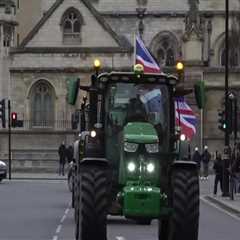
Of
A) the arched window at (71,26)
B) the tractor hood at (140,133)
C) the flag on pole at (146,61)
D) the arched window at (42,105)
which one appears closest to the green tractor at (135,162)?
the tractor hood at (140,133)

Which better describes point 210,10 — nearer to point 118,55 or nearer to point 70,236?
point 118,55

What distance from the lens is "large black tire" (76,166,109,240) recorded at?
1602 centimetres

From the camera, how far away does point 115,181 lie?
656 inches

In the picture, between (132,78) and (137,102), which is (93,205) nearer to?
(137,102)

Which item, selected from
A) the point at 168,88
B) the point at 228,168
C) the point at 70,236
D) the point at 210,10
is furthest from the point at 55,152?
the point at 168,88

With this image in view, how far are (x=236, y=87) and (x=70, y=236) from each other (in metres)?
51.3

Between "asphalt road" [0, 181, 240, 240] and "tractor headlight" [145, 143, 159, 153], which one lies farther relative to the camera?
"asphalt road" [0, 181, 240, 240]

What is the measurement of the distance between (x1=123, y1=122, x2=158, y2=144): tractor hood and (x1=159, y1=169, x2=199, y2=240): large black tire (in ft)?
2.15

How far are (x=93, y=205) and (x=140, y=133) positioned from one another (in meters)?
1.37

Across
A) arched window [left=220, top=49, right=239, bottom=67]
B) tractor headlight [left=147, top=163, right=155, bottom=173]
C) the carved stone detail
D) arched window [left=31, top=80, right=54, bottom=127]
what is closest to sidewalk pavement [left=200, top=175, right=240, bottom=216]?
tractor headlight [left=147, top=163, right=155, bottom=173]

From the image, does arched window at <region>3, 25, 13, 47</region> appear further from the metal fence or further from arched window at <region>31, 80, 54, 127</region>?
the metal fence

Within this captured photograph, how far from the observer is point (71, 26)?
69688 mm

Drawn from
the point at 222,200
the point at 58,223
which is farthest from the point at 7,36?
the point at 58,223

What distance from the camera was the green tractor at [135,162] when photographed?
16.0m
